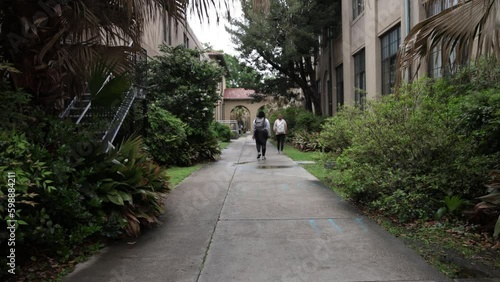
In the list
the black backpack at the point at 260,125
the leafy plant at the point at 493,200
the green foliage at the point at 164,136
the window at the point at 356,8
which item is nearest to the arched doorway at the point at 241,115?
the window at the point at 356,8

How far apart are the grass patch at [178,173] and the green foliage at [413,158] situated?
371 centimetres

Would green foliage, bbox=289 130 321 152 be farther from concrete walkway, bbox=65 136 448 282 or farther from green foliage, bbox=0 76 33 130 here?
green foliage, bbox=0 76 33 130

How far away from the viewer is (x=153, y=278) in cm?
363

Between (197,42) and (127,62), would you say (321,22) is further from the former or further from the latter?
(127,62)

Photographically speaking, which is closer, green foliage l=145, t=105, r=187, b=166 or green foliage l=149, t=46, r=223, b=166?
green foliage l=145, t=105, r=187, b=166

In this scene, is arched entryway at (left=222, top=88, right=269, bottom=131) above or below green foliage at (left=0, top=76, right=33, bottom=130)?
above

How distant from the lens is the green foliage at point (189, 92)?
40.6ft

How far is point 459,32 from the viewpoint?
4582 millimetres

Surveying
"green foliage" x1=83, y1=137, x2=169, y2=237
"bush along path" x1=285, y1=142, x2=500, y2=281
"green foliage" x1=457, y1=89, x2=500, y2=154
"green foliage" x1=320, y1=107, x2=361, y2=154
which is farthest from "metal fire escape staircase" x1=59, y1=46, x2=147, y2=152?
"green foliage" x1=457, y1=89, x2=500, y2=154

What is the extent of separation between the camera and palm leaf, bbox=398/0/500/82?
13.8ft

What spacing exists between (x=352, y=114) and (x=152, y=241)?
557 centimetres

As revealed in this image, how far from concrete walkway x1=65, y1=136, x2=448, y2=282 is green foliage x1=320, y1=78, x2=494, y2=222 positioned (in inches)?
18.3

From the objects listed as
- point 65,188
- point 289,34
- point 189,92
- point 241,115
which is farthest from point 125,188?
point 241,115

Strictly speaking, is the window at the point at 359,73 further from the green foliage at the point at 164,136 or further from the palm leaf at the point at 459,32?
the palm leaf at the point at 459,32
